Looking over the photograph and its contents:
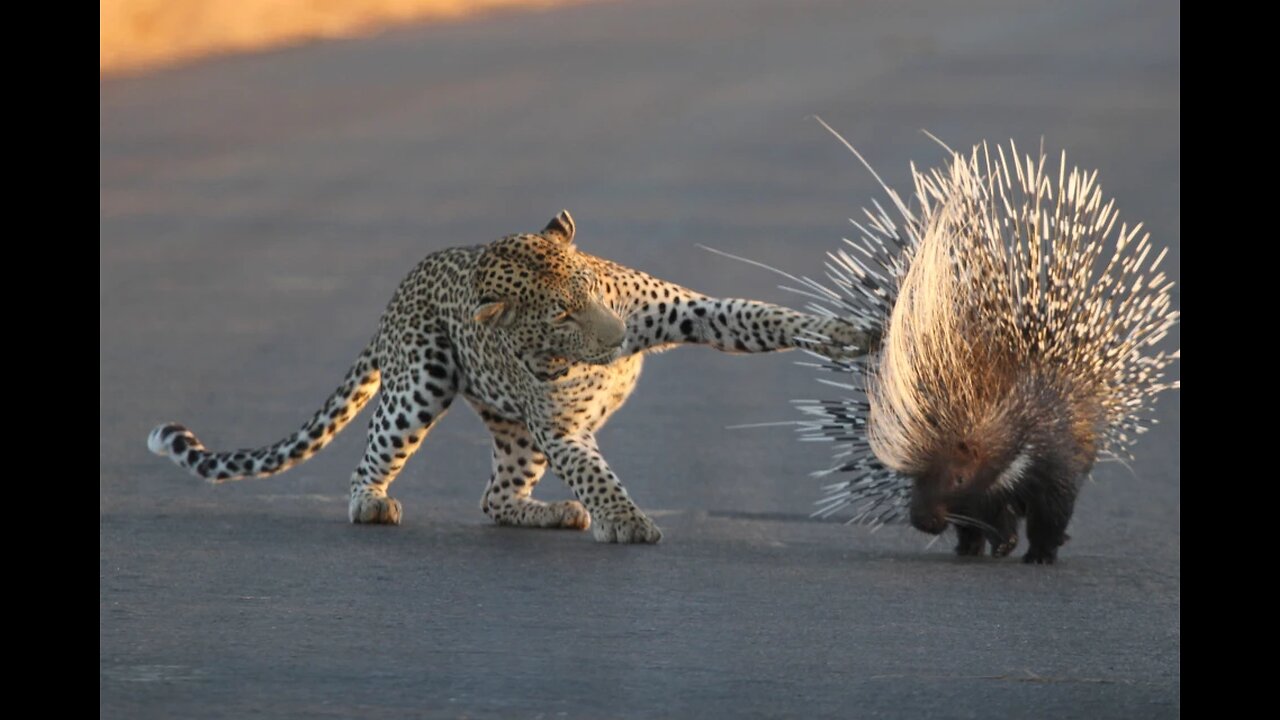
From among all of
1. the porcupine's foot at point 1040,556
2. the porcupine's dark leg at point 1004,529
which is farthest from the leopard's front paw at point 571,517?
the porcupine's foot at point 1040,556

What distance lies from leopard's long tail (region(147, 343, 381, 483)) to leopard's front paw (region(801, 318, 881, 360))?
196 centimetres

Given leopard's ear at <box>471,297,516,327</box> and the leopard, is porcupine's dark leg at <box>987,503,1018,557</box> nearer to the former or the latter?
the leopard

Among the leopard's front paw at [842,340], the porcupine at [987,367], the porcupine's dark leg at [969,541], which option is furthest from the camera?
the porcupine's dark leg at [969,541]

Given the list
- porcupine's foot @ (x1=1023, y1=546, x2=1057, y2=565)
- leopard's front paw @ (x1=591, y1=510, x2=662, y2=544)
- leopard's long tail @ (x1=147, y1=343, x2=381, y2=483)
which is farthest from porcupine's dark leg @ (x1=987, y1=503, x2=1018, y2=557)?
leopard's long tail @ (x1=147, y1=343, x2=381, y2=483)

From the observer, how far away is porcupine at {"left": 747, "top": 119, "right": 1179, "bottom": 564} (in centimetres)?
698

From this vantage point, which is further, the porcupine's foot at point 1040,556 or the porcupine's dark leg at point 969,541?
the porcupine's dark leg at point 969,541

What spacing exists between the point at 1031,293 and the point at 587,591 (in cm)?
189

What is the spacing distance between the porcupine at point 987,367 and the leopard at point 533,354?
0.32 m

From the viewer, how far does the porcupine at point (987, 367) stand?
6.98m

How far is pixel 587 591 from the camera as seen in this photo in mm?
6406

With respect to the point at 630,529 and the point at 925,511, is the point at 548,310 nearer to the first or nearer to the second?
the point at 630,529

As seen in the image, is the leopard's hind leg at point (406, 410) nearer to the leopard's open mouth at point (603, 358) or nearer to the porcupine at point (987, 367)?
the leopard's open mouth at point (603, 358)

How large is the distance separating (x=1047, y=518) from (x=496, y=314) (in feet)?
6.62

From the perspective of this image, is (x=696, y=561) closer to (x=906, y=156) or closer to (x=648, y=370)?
(x=648, y=370)
